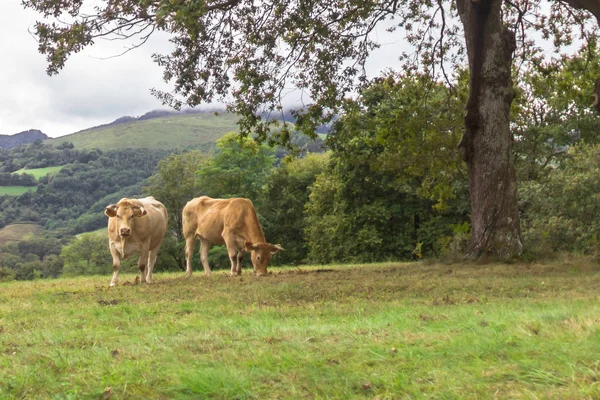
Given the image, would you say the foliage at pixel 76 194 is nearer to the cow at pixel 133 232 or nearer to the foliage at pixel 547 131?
the foliage at pixel 547 131

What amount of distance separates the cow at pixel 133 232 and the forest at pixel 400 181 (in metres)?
3.98

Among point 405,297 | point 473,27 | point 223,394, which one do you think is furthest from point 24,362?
point 473,27

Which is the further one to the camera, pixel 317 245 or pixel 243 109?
pixel 317 245

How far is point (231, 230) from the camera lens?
19.2 metres

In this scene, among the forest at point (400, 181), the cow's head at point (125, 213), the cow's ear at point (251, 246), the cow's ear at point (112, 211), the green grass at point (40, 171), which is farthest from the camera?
the green grass at point (40, 171)

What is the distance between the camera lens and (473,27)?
17.3 metres

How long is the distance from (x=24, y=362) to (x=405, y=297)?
20.3ft

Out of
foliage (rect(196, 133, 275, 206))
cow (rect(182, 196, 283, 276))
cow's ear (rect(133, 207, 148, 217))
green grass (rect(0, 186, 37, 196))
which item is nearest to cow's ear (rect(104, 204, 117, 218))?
cow's ear (rect(133, 207, 148, 217))

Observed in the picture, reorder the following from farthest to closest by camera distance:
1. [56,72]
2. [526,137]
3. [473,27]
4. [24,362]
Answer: [526,137] → [473,27] → [56,72] → [24,362]

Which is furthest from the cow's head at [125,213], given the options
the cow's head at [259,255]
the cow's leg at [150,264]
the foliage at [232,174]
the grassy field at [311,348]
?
the foliage at [232,174]

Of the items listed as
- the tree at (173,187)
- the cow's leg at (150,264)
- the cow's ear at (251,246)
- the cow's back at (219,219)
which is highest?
the tree at (173,187)

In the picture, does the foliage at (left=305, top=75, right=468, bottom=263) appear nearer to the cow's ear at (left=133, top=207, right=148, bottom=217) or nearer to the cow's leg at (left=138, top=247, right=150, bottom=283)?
the cow's leg at (left=138, top=247, right=150, bottom=283)

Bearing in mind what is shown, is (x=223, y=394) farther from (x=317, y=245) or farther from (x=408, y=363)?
(x=317, y=245)

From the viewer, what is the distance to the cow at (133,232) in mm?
15172
